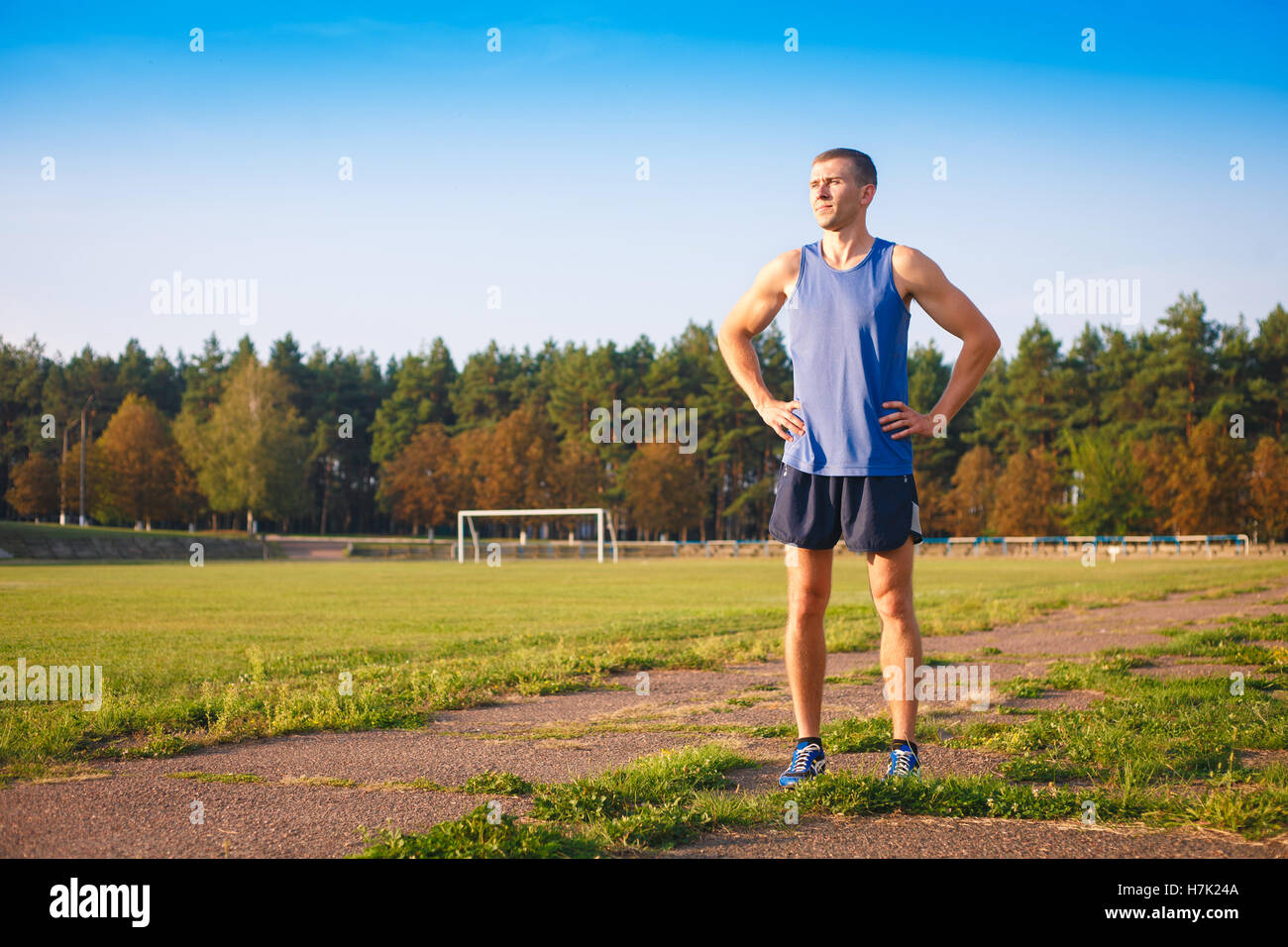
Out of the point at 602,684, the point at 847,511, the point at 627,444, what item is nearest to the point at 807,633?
the point at 847,511

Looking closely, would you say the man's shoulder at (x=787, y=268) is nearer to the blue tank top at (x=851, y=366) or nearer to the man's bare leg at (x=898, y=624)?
the blue tank top at (x=851, y=366)

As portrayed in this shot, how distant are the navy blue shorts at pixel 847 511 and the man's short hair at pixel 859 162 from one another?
49.9 inches

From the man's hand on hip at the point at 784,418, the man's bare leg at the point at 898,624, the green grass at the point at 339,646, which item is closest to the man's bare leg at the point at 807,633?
the man's bare leg at the point at 898,624

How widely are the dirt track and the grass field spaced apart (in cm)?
14

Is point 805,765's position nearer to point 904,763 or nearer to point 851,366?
point 904,763

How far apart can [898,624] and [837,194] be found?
6.00 feet

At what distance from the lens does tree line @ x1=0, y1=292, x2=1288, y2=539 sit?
2202 inches

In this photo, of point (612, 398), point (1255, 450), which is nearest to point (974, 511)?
point (1255, 450)

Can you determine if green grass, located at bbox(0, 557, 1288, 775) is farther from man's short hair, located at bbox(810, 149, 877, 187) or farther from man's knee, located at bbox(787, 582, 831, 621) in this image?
man's short hair, located at bbox(810, 149, 877, 187)

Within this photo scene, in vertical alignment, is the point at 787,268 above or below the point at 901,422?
above

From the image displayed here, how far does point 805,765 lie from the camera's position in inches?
147

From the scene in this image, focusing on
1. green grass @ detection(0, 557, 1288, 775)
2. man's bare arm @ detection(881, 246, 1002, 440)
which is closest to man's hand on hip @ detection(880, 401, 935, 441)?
man's bare arm @ detection(881, 246, 1002, 440)
